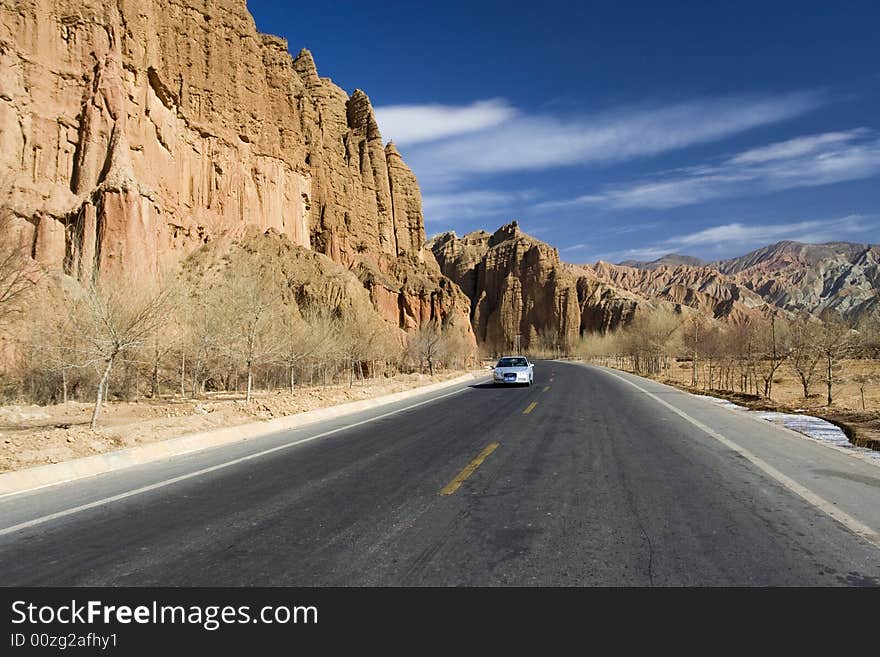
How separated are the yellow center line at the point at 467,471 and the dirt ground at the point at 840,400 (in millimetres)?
6992

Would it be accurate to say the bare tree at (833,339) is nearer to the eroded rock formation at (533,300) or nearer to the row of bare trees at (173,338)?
the row of bare trees at (173,338)

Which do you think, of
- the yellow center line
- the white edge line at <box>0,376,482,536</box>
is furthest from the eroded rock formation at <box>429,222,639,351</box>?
the yellow center line

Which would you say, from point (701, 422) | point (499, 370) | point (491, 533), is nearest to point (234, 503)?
point (491, 533)

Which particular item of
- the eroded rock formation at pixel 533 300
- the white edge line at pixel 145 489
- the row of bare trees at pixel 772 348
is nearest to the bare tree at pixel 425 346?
the row of bare trees at pixel 772 348

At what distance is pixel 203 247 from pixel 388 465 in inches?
1937

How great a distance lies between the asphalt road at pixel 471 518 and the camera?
4316 mm

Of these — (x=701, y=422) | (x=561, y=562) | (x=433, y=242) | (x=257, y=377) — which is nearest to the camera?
(x=561, y=562)

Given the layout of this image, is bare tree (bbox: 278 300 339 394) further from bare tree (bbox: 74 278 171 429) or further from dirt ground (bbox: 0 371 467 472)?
bare tree (bbox: 74 278 171 429)

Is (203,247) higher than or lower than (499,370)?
higher

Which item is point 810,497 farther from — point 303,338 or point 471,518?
point 303,338

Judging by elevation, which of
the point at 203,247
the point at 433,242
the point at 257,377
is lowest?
the point at 257,377
